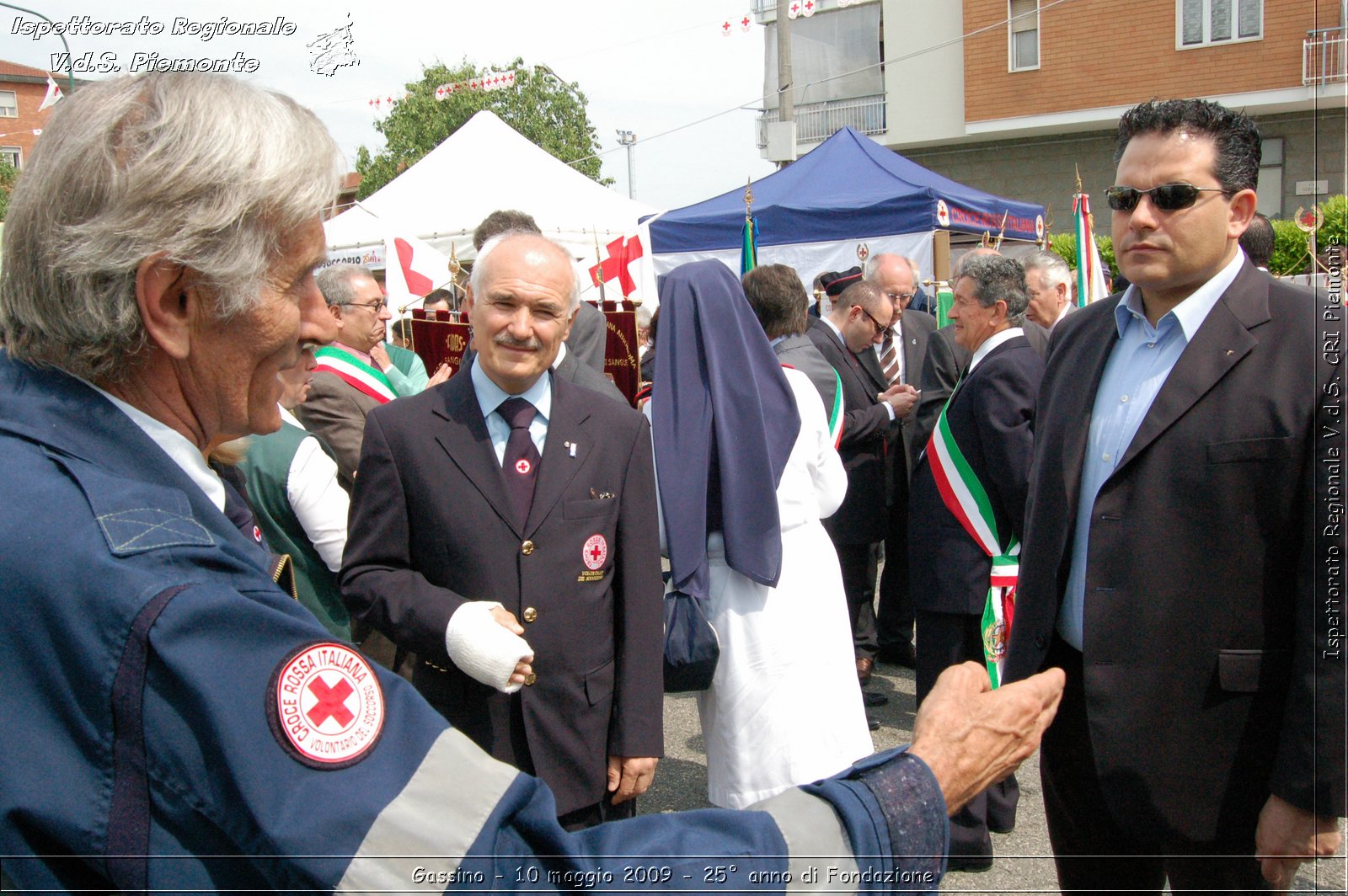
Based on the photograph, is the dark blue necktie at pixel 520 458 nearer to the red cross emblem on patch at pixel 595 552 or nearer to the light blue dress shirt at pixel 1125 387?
the red cross emblem on patch at pixel 595 552

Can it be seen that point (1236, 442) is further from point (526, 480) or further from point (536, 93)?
point (536, 93)

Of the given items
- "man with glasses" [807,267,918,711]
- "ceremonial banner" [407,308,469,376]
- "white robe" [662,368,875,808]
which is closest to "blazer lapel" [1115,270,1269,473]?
"white robe" [662,368,875,808]

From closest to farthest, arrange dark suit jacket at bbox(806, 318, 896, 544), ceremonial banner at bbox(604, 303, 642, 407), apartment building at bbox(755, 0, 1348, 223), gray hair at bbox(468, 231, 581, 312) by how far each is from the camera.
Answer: gray hair at bbox(468, 231, 581, 312) < dark suit jacket at bbox(806, 318, 896, 544) < ceremonial banner at bbox(604, 303, 642, 407) < apartment building at bbox(755, 0, 1348, 223)

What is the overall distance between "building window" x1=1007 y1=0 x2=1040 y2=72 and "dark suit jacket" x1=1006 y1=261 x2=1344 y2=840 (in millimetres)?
23466

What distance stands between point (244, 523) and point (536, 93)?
28486 mm

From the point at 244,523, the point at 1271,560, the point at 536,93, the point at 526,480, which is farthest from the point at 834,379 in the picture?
the point at 536,93

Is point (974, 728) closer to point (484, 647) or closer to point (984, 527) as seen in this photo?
point (484, 647)

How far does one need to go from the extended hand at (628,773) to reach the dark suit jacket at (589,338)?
A: 2.77 meters

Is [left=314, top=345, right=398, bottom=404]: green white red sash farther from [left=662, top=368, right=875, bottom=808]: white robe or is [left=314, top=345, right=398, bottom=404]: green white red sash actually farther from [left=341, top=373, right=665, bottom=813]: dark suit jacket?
[left=662, top=368, right=875, bottom=808]: white robe

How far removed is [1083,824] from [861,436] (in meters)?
3.12

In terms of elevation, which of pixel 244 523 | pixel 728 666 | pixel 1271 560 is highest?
pixel 244 523

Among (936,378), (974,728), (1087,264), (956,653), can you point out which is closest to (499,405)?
(974,728)

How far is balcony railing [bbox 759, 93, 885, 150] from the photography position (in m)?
25.4

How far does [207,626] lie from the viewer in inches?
34.2
